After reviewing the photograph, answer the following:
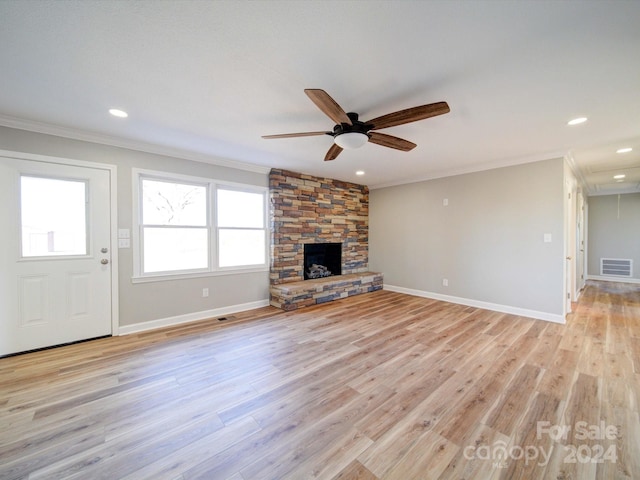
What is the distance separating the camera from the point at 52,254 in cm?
295

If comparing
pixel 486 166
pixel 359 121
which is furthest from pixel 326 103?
pixel 486 166

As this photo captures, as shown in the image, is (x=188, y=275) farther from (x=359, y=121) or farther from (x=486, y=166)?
(x=486, y=166)

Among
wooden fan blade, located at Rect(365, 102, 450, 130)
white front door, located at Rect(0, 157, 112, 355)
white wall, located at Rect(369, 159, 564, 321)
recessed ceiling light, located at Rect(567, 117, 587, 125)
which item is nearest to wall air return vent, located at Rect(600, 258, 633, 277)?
white wall, located at Rect(369, 159, 564, 321)

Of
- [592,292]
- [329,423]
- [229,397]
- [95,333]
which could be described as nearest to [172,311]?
[95,333]

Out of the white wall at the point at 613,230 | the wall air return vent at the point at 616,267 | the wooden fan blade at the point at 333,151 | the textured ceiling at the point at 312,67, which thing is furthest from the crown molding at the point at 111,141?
the wall air return vent at the point at 616,267

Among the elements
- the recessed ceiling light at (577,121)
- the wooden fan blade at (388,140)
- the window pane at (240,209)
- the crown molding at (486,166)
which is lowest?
the window pane at (240,209)

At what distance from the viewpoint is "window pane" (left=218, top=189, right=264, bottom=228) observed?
167 inches

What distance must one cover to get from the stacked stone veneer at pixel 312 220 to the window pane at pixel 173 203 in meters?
1.21

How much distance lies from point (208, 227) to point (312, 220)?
2.00 m

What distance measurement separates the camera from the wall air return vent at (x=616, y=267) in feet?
21.7

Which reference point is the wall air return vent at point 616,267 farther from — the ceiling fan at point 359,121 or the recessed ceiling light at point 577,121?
the ceiling fan at point 359,121

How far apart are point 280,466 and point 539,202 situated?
469cm

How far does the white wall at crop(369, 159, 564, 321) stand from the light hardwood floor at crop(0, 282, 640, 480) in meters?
0.90

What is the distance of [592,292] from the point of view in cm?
564
